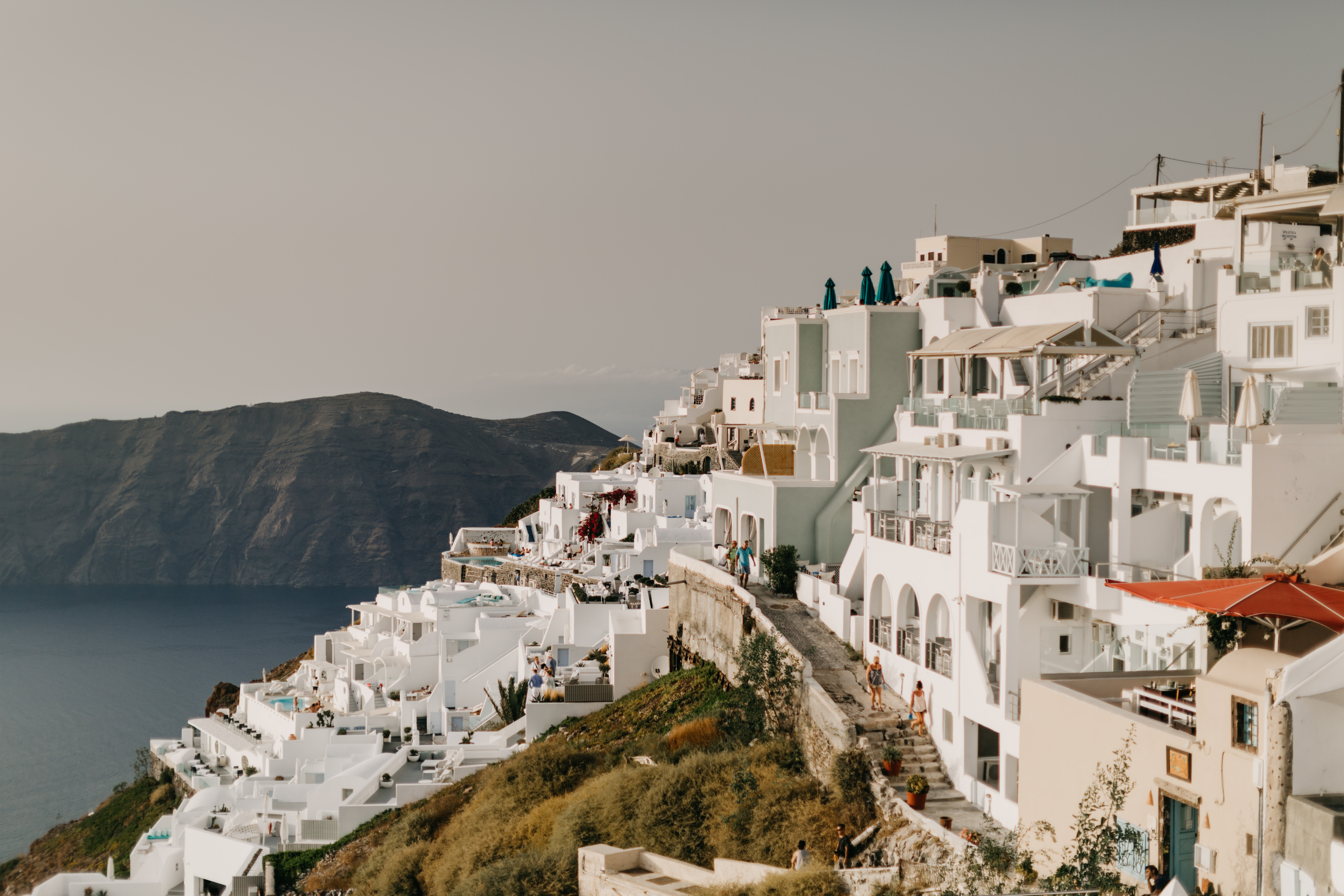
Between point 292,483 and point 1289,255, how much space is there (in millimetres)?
170441

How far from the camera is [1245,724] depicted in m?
9.91

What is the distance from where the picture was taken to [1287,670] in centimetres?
943

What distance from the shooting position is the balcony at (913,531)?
17625mm

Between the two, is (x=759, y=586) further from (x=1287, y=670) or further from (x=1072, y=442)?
(x=1287, y=670)

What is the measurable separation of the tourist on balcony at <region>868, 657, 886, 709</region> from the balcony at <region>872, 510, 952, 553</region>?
1.83 m

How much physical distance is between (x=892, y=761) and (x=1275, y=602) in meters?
6.35

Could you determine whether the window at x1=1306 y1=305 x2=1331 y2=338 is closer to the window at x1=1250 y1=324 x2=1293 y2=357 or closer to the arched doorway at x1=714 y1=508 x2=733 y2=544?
the window at x1=1250 y1=324 x2=1293 y2=357

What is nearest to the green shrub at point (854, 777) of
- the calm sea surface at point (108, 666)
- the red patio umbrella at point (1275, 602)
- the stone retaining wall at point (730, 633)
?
the stone retaining wall at point (730, 633)

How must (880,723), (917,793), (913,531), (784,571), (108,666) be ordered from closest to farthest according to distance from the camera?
(917,793), (880,723), (913,531), (784,571), (108,666)

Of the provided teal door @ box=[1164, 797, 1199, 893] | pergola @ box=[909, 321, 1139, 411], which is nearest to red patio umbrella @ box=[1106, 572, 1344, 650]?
teal door @ box=[1164, 797, 1199, 893]

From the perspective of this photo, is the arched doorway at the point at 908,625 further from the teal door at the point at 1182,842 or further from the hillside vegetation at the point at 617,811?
the teal door at the point at 1182,842

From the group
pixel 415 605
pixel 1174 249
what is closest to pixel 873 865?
pixel 1174 249

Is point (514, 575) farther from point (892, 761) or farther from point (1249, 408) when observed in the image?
point (1249, 408)

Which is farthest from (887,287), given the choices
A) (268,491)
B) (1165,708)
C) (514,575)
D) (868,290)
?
(268,491)
